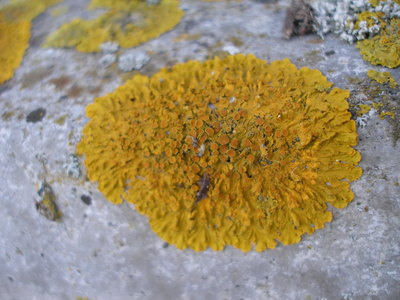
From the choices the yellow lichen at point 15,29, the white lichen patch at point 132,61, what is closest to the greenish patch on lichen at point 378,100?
the white lichen patch at point 132,61

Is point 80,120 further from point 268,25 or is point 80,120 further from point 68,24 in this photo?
point 268,25

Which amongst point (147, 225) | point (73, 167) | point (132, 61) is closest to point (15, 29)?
point (132, 61)

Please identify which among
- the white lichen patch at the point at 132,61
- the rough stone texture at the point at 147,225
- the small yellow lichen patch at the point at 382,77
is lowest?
the rough stone texture at the point at 147,225

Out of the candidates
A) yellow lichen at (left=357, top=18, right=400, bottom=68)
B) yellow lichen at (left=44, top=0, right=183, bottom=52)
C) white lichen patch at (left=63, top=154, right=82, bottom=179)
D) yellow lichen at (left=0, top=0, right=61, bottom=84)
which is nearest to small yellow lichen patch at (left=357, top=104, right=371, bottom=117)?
yellow lichen at (left=357, top=18, right=400, bottom=68)

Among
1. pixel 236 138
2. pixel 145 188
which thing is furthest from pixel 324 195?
pixel 145 188

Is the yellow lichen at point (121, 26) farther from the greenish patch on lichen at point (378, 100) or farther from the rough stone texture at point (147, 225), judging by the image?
the greenish patch on lichen at point (378, 100)

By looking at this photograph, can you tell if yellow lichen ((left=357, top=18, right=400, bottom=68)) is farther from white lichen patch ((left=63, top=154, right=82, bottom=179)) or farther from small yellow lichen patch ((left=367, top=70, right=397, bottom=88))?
white lichen patch ((left=63, top=154, right=82, bottom=179))
